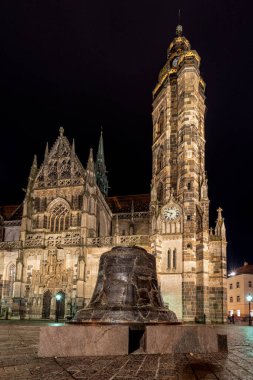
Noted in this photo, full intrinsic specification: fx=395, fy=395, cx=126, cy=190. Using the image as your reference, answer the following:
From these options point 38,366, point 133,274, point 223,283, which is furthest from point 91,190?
point 38,366

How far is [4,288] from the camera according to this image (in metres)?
40.6

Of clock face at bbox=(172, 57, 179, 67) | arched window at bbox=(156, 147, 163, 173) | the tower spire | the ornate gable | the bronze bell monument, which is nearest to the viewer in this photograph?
the bronze bell monument

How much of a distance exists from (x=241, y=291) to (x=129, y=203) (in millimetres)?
26424

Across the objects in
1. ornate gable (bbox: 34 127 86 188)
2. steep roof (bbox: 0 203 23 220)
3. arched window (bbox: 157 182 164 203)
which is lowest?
steep roof (bbox: 0 203 23 220)

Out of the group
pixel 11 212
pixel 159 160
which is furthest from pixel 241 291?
pixel 11 212

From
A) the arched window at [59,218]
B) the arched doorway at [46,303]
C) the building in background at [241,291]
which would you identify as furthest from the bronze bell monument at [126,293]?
the building in background at [241,291]

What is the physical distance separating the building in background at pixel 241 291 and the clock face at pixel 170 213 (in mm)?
30863

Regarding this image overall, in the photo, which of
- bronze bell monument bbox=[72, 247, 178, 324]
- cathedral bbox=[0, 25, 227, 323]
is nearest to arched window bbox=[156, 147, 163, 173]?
cathedral bbox=[0, 25, 227, 323]

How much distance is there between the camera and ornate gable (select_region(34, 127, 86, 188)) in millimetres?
42812

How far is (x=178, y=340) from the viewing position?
819 centimetres

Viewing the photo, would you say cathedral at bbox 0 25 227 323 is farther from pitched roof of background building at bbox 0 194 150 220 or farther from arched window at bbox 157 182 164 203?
pitched roof of background building at bbox 0 194 150 220

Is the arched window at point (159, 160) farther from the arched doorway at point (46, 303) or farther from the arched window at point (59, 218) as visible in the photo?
the arched doorway at point (46, 303)

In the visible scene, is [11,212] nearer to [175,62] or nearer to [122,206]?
[122,206]

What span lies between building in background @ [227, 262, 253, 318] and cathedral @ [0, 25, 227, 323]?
25.6 metres
